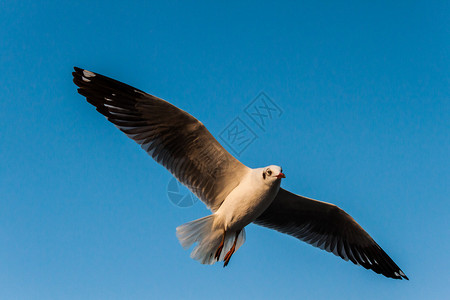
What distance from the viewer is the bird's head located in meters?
5.28

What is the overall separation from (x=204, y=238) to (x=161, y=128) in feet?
4.90

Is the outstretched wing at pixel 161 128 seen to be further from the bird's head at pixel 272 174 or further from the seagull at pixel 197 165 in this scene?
the bird's head at pixel 272 174

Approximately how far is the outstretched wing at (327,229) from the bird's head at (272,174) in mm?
920

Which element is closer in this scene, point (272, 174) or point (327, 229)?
point (272, 174)

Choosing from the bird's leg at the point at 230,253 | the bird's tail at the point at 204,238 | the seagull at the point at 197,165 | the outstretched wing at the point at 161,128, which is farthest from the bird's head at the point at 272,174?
the bird's leg at the point at 230,253

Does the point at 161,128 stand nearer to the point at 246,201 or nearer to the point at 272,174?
the point at 246,201

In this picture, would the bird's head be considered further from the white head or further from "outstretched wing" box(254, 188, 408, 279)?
"outstretched wing" box(254, 188, 408, 279)

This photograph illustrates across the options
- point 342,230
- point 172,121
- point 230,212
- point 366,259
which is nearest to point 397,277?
point 366,259

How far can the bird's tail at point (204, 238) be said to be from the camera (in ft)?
18.9

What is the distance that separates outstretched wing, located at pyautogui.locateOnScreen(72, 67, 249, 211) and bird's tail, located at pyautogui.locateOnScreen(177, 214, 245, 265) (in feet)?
2.09

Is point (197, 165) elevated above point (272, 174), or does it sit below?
below

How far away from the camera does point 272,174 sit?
534cm

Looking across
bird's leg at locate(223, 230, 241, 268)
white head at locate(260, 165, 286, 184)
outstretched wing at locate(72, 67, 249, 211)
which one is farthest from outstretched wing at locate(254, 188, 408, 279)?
outstretched wing at locate(72, 67, 249, 211)

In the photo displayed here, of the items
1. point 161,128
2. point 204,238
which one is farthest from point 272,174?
point 161,128
